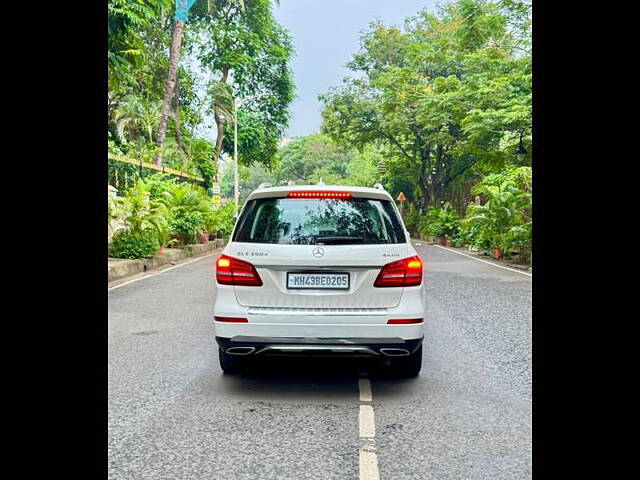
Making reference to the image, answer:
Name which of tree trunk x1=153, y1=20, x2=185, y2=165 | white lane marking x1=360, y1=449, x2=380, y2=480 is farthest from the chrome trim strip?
tree trunk x1=153, y1=20, x2=185, y2=165

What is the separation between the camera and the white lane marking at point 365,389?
16.5 feet

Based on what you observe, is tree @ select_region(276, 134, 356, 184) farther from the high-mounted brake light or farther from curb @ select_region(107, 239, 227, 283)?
the high-mounted brake light

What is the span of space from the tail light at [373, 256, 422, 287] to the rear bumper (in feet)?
1.40

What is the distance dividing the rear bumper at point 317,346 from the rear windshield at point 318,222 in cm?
75

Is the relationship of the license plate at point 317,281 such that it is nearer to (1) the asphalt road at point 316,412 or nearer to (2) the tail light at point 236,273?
(2) the tail light at point 236,273

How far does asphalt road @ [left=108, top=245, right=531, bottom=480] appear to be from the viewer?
3648 millimetres

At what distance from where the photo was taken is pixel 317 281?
489 cm

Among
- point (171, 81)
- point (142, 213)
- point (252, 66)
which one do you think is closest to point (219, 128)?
point (252, 66)

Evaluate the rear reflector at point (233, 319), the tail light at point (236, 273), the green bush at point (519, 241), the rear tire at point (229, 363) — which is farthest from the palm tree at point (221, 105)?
the rear reflector at point (233, 319)

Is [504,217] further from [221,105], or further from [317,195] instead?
[221,105]

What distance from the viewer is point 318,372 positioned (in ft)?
19.4

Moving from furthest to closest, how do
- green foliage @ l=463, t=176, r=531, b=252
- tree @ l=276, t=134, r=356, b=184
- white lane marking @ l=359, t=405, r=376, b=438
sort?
tree @ l=276, t=134, r=356, b=184
green foliage @ l=463, t=176, r=531, b=252
white lane marking @ l=359, t=405, r=376, b=438
